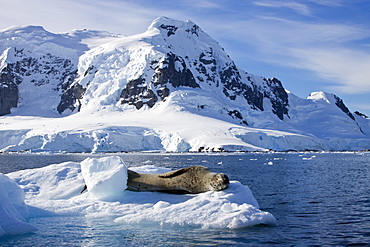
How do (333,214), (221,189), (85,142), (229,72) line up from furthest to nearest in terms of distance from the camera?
(229,72), (85,142), (333,214), (221,189)

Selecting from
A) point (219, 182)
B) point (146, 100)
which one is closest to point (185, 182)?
point (219, 182)

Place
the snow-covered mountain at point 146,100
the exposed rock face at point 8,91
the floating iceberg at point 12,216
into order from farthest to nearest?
1. the exposed rock face at point 8,91
2. the snow-covered mountain at point 146,100
3. the floating iceberg at point 12,216

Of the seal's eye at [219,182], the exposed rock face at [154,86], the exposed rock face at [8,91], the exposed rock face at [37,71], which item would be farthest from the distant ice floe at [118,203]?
the exposed rock face at [37,71]

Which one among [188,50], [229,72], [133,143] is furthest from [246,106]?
[133,143]

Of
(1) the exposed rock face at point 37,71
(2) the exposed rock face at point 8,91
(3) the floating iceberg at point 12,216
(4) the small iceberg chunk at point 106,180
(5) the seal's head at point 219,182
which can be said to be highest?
(1) the exposed rock face at point 37,71

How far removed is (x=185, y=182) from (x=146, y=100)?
120267mm

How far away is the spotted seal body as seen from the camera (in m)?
11.8

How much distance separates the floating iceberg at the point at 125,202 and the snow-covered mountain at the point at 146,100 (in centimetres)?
7396

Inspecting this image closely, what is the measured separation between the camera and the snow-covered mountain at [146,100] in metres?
93.1

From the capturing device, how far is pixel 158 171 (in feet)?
50.0

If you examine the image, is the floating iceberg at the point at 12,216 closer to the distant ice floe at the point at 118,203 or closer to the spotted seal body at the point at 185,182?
the distant ice floe at the point at 118,203

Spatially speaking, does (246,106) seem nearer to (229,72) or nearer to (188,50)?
(229,72)

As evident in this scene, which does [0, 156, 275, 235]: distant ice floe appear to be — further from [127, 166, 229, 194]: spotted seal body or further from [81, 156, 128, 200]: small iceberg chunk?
[127, 166, 229, 194]: spotted seal body

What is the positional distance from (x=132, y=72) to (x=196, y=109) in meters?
26.1
